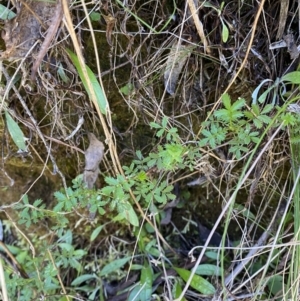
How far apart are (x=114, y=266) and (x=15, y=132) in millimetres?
478

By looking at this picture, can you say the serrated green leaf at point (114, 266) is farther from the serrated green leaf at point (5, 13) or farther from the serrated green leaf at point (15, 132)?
the serrated green leaf at point (5, 13)

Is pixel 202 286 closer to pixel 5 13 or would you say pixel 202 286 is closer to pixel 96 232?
pixel 96 232

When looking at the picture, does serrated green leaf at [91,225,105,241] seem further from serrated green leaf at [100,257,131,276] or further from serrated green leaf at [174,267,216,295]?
serrated green leaf at [174,267,216,295]

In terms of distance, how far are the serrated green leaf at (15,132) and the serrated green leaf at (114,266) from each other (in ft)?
1.44

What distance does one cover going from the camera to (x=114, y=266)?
3.84 ft

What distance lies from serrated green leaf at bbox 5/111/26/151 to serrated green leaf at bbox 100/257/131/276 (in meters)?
0.44

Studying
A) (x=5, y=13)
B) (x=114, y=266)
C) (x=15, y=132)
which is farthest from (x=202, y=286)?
(x=5, y=13)

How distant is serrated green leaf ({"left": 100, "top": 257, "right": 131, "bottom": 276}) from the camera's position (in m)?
1.17

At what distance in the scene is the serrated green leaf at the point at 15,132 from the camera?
92 cm

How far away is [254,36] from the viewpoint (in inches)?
34.9

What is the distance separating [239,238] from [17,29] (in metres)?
0.75

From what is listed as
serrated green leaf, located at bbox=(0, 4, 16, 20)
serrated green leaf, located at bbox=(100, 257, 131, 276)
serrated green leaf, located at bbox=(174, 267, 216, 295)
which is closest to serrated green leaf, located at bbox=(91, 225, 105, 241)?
serrated green leaf, located at bbox=(100, 257, 131, 276)

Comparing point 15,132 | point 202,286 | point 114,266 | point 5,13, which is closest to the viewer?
point 5,13

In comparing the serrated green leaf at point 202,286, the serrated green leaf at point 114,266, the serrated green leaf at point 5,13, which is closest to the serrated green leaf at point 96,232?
the serrated green leaf at point 114,266
